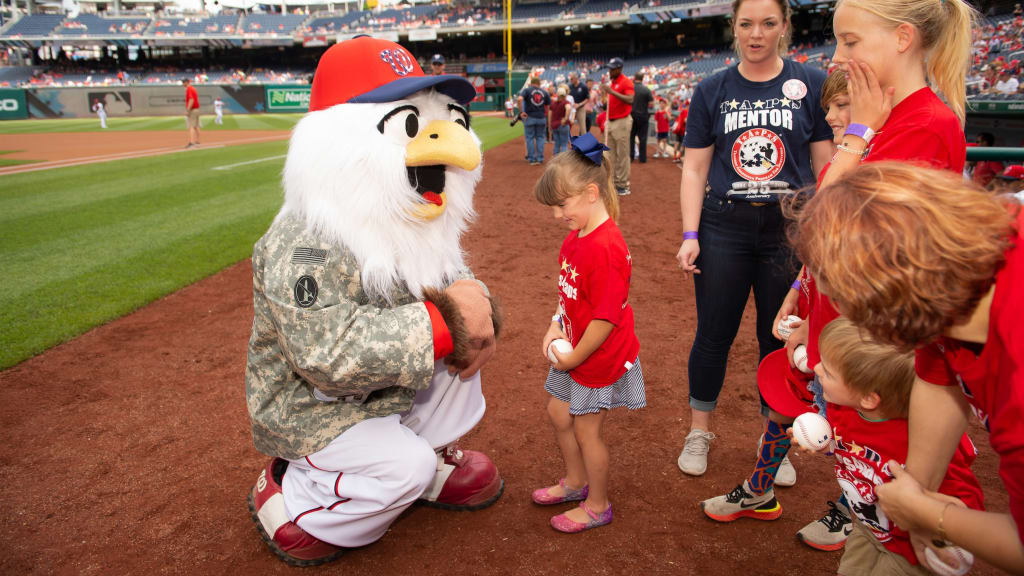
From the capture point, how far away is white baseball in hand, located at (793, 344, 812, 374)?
2.08m

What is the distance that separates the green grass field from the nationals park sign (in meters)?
27.0

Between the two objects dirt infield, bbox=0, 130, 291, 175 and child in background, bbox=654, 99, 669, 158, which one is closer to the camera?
child in background, bbox=654, 99, 669, 158

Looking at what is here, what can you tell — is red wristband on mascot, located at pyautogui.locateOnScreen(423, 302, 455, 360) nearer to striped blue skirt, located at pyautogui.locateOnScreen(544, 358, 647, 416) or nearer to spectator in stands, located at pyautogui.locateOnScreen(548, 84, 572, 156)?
striped blue skirt, located at pyautogui.locateOnScreen(544, 358, 647, 416)

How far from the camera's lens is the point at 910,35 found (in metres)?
1.85

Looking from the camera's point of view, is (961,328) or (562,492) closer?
(961,328)

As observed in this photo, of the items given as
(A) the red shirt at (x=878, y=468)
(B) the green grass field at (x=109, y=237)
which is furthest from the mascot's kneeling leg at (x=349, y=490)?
(B) the green grass field at (x=109, y=237)

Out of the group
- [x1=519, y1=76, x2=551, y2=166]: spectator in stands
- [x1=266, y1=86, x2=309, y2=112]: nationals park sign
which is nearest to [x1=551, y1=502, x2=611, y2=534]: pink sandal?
[x1=519, y1=76, x2=551, y2=166]: spectator in stands

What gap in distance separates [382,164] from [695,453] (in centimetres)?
203

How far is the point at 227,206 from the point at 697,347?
29.2 ft

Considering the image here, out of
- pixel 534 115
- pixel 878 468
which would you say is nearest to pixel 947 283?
pixel 878 468

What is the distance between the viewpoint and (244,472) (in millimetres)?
3016

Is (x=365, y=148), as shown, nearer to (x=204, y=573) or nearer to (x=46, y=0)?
(x=204, y=573)

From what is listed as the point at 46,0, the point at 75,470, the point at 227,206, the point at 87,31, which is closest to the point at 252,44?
the point at 87,31

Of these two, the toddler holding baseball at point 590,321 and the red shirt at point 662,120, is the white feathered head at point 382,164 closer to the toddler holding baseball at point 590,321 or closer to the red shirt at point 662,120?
the toddler holding baseball at point 590,321
